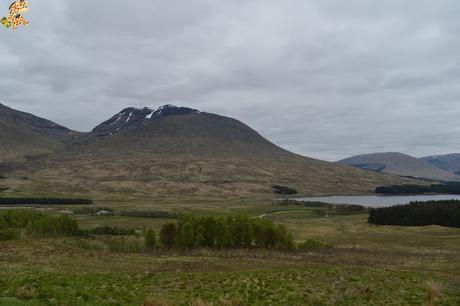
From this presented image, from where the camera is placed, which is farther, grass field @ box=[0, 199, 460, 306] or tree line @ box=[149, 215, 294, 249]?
tree line @ box=[149, 215, 294, 249]

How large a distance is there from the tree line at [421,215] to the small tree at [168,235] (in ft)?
321

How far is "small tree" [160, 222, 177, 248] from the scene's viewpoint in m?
82.4

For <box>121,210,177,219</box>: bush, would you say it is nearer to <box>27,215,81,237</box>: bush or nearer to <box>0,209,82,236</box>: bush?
<box>0,209,82,236</box>: bush

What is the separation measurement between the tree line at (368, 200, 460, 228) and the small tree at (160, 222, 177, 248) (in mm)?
97801

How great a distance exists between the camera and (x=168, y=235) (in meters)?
82.7

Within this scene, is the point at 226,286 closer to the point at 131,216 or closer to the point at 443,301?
the point at 443,301

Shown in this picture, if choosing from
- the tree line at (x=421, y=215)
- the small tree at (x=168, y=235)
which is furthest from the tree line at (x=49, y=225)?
the tree line at (x=421, y=215)

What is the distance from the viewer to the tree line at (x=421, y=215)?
144 m

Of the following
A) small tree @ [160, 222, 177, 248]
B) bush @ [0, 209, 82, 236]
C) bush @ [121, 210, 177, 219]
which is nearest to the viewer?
small tree @ [160, 222, 177, 248]

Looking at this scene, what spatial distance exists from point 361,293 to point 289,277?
814 centimetres
